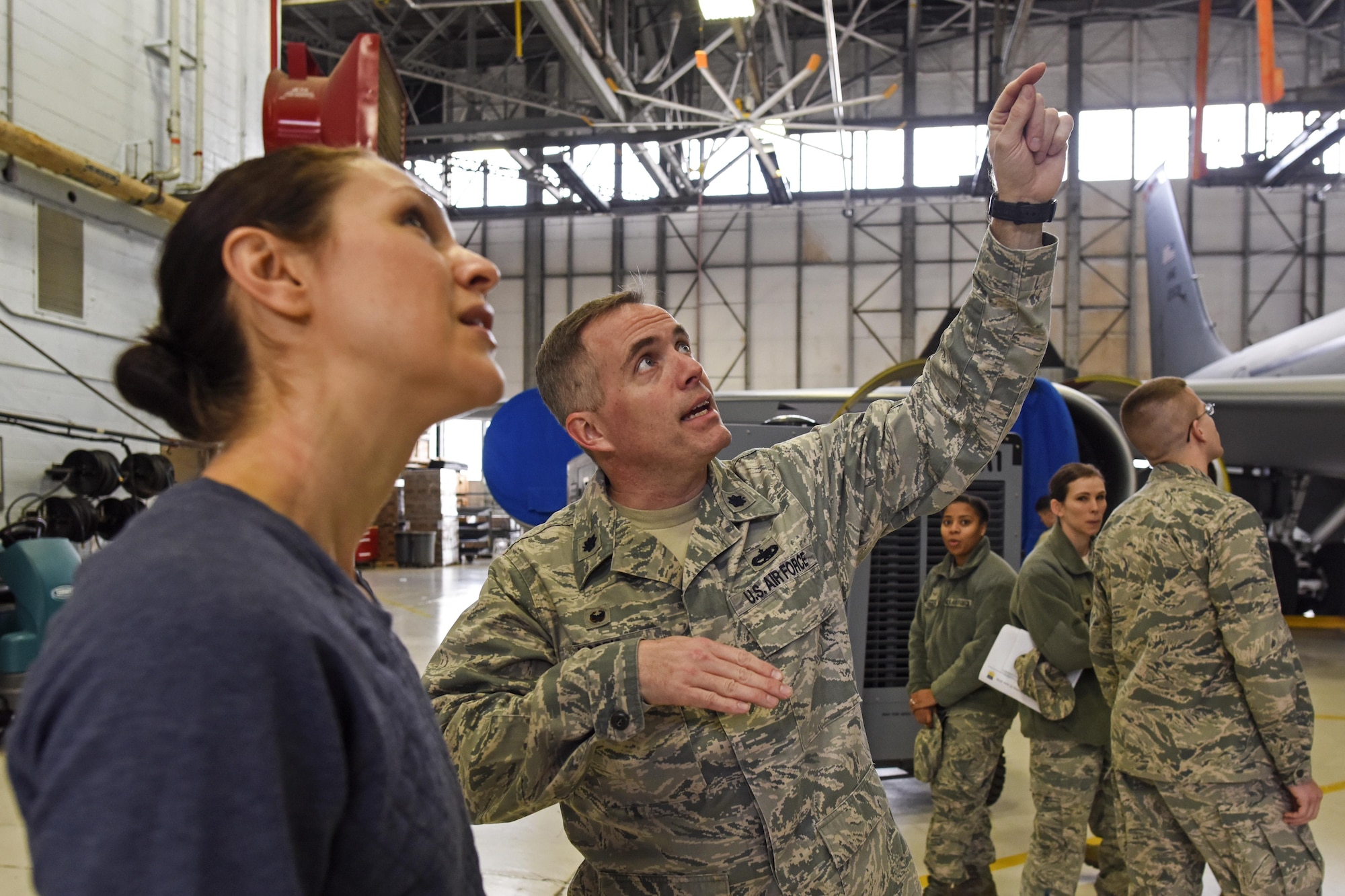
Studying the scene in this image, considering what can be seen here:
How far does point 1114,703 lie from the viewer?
3.02m

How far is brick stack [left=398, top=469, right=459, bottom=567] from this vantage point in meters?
18.8

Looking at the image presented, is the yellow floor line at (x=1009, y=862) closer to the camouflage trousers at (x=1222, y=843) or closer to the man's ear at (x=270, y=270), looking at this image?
the camouflage trousers at (x=1222, y=843)

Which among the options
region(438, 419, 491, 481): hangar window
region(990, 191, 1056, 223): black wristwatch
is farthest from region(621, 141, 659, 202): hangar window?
region(990, 191, 1056, 223): black wristwatch

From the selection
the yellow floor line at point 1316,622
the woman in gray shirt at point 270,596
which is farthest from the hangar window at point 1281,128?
the woman in gray shirt at point 270,596

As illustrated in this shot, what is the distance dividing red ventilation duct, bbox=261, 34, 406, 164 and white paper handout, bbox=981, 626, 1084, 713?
2.92 metres

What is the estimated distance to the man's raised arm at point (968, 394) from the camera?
161cm

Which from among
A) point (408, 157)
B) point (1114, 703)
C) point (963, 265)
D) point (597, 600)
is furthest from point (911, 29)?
point (597, 600)

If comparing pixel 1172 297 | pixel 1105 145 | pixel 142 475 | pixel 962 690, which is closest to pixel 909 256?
pixel 1105 145

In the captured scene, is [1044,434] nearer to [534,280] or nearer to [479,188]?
[534,280]

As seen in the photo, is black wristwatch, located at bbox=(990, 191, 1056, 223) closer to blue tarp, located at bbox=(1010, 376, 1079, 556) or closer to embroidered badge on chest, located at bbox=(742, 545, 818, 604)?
embroidered badge on chest, located at bbox=(742, 545, 818, 604)

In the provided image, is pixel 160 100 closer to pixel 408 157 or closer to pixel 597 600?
pixel 597 600

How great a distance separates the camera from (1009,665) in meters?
3.62

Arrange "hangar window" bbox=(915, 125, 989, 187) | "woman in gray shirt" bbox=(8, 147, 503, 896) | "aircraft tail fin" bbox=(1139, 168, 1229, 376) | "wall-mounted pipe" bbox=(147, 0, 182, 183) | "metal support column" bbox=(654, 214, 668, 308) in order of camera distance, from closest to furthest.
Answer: "woman in gray shirt" bbox=(8, 147, 503, 896) → "wall-mounted pipe" bbox=(147, 0, 182, 183) → "aircraft tail fin" bbox=(1139, 168, 1229, 376) → "hangar window" bbox=(915, 125, 989, 187) → "metal support column" bbox=(654, 214, 668, 308)

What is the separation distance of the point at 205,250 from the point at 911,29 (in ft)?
64.3
